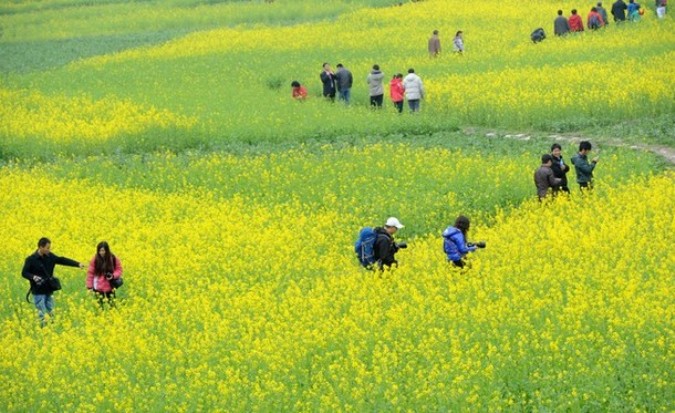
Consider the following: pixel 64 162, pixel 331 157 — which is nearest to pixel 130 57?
pixel 64 162

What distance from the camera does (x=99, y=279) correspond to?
22453 mm

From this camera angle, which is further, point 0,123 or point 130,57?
point 130,57

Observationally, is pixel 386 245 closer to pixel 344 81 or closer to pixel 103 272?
pixel 103 272

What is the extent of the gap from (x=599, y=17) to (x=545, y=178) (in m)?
27.2

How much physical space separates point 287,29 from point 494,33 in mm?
13948

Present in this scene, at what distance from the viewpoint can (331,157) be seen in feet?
109

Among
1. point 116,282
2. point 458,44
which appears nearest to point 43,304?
point 116,282

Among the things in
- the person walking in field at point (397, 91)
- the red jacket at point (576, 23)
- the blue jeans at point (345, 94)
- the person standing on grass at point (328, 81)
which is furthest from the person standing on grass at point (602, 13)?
the person walking in field at point (397, 91)

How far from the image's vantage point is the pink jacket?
22.4m

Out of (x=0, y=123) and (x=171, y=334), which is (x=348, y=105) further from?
(x=171, y=334)

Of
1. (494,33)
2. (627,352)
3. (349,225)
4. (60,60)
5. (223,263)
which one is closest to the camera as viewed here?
(627,352)

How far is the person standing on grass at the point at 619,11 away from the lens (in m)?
51.8

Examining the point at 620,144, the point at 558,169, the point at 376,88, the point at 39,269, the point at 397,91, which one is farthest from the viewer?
the point at 376,88

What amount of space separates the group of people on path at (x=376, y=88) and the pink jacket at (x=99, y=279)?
57.2 feet
